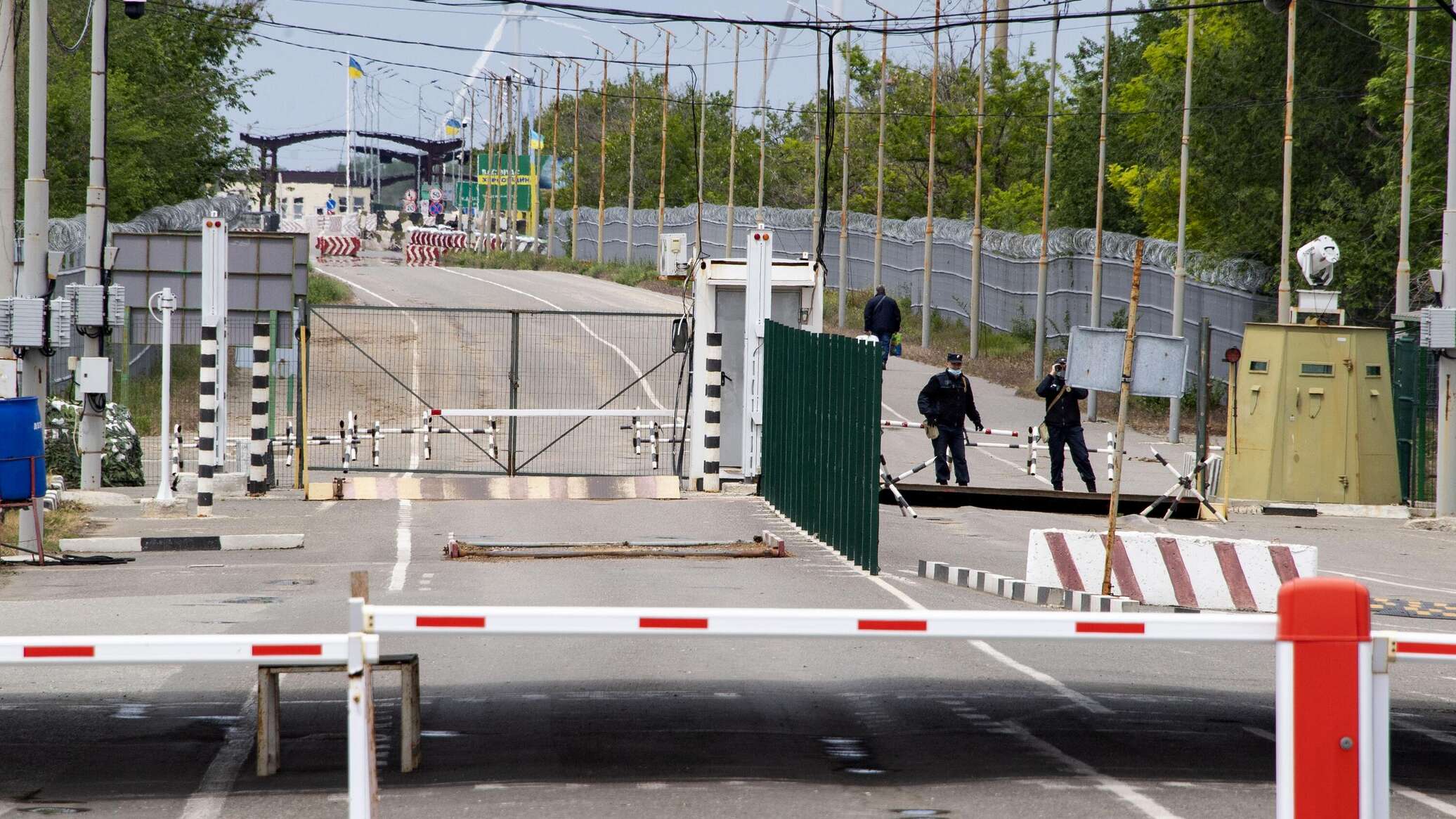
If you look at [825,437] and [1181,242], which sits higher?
[1181,242]

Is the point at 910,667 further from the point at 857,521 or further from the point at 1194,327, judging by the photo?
the point at 1194,327

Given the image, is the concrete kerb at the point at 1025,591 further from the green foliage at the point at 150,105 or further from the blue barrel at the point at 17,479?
the green foliage at the point at 150,105

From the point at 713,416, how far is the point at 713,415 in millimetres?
23

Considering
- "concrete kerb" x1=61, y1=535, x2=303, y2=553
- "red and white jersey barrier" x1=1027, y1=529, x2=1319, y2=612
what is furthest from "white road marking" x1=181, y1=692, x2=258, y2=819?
"concrete kerb" x1=61, y1=535, x2=303, y2=553

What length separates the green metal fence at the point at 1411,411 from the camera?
2381 centimetres

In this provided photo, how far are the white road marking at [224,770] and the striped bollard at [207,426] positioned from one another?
31.7 feet

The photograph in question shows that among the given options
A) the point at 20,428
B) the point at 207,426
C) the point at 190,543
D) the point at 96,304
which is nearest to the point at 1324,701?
the point at 20,428

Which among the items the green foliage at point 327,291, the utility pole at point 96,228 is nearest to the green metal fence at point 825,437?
the utility pole at point 96,228

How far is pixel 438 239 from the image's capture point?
97.9 m

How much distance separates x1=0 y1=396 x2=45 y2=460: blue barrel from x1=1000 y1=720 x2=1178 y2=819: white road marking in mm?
9422

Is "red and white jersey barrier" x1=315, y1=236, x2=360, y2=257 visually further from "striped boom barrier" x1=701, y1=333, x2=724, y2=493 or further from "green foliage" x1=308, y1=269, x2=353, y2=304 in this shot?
"striped boom barrier" x1=701, y1=333, x2=724, y2=493

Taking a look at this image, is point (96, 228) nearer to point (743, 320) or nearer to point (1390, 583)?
point (743, 320)

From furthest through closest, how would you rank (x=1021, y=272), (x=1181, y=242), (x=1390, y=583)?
(x=1021, y=272) → (x=1181, y=242) → (x=1390, y=583)

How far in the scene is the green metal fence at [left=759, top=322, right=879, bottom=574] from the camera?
13.9m
